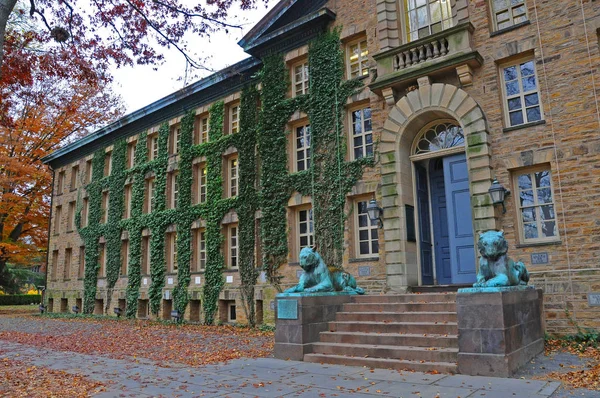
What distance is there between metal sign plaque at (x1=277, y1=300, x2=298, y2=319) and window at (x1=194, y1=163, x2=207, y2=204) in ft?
37.6

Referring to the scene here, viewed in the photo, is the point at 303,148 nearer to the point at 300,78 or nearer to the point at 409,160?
the point at 300,78

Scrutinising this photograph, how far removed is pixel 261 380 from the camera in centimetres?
755

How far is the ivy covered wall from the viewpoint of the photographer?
50.9 feet

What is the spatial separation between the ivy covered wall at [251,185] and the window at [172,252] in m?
0.25

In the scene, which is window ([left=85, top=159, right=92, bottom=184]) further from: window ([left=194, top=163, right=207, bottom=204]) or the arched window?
the arched window

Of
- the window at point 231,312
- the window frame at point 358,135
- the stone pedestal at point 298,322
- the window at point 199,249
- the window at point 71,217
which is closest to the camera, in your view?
the stone pedestal at point 298,322

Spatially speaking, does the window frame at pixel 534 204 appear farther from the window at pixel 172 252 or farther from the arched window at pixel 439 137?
the window at pixel 172 252

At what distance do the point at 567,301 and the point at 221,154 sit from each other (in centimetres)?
1308

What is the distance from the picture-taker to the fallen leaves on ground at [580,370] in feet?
22.0

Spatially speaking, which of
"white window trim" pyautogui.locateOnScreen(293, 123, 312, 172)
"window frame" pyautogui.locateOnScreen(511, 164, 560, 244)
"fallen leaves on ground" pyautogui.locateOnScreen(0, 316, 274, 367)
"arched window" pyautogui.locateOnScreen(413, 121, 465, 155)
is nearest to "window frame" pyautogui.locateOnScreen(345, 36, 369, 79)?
"white window trim" pyautogui.locateOnScreen(293, 123, 312, 172)

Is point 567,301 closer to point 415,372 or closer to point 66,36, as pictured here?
point 415,372

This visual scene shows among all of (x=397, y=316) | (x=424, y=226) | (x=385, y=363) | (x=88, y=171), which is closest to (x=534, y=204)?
(x=424, y=226)

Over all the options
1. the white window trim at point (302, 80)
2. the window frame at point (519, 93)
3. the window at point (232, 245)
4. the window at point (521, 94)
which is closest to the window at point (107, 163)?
the window at point (232, 245)

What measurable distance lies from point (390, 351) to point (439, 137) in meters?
6.95
